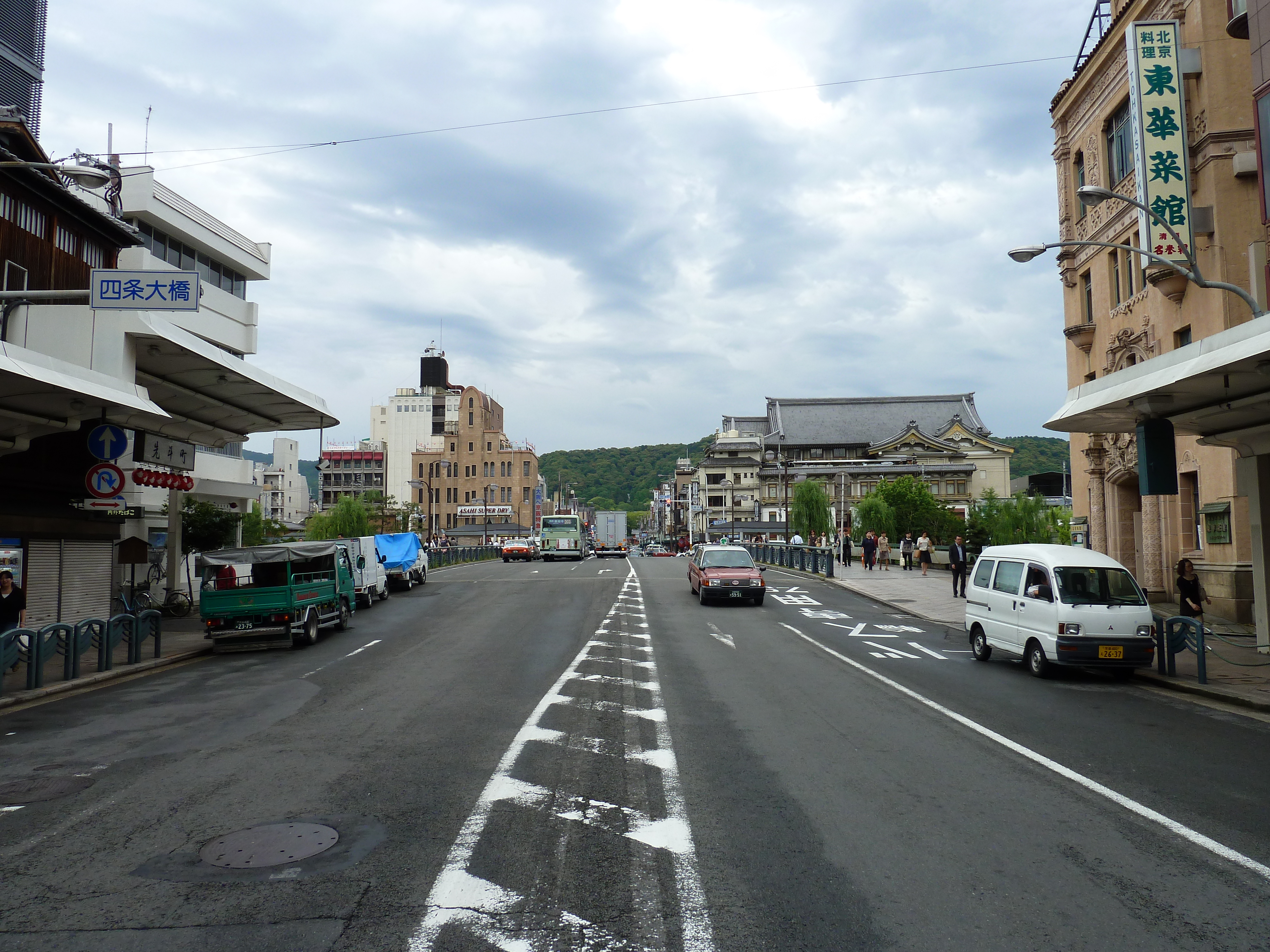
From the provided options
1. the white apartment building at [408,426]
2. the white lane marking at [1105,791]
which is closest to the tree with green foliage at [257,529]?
the white lane marking at [1105,791]

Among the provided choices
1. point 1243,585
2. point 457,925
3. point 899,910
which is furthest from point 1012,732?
point 1243,585

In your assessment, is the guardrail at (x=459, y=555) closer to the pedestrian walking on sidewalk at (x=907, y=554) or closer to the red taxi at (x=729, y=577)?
the pedestrian walking on sidewalk at (x=907, y=554)

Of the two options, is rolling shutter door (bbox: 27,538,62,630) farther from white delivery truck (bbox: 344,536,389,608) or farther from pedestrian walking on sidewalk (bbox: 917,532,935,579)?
pedestrian walking on sidewalk (bbox: 917,532,935,579)

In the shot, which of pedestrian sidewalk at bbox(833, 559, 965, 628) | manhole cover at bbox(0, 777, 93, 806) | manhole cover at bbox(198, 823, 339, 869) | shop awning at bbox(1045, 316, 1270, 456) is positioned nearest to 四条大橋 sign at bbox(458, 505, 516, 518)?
pedestrian sidewalk at bbox(833, 559, 965, 628)

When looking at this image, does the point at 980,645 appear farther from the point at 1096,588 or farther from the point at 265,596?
the point at 265,596

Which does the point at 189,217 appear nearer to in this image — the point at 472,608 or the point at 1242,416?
the point at 472,608

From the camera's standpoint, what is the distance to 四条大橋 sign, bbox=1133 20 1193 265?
67.2ft

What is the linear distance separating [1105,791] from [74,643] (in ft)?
47.5

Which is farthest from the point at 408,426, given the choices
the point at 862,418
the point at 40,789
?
the point at 40,789

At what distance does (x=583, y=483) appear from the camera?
19050 cm

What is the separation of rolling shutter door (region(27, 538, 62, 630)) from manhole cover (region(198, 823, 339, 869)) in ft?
44.5

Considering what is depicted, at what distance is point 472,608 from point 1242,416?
66.9ft

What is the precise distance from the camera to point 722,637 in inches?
774

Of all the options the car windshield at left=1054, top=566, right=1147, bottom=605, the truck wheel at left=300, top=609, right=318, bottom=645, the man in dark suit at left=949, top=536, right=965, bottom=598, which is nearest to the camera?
the car windshield at left=1054, top=566, right=1147, bottom=605
